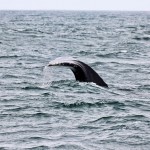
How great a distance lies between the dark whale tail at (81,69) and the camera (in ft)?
51.1

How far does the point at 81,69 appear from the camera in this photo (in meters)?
16.0

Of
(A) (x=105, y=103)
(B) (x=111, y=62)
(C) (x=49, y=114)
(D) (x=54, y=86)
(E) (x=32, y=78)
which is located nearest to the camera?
(C) (x=49, y=114)

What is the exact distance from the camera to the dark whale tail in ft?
51.1

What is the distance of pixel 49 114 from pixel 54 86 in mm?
5114

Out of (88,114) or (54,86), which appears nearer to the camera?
(88,114)

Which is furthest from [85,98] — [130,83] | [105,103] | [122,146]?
[122,146]

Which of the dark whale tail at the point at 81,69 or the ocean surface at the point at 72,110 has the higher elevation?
the dark whale tail at the point at 81,69

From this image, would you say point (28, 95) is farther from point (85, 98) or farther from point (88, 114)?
point (88, 114)

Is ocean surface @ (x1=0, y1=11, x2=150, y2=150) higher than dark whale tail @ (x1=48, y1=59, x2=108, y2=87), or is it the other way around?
dark whale tail @ (x1=48, y1=59, x2=108, y2=87)

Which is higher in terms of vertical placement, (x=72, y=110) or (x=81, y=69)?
(x=81, y=69)

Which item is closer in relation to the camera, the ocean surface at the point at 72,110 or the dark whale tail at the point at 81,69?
the ocean surface at the point at 72,110

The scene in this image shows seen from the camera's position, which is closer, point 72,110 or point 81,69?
point 72,110

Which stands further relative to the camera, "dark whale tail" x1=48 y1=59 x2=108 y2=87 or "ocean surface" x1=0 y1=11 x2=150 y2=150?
"dark whale tail" x1=48 y1=59 x2=108 y2=87

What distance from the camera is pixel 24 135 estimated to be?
1203 cm
